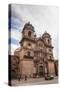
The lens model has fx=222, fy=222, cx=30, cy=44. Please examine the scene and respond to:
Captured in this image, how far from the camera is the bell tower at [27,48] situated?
1988 mm

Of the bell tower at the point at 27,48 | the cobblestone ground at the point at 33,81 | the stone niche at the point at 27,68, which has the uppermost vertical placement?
the bell tower at the point at 27,48

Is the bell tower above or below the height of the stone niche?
above

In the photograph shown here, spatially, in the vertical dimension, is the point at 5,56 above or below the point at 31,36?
below

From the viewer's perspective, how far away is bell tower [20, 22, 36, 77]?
199 cm

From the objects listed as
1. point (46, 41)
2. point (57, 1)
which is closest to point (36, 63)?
point (46, 41)

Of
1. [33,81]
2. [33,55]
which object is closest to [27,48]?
[33,55]

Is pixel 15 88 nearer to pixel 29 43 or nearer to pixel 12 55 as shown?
pixel 12 55

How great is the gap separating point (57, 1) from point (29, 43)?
19.1 inches

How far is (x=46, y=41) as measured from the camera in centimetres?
206

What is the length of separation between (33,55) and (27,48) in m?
0.09

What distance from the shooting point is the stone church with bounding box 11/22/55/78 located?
1.98 metres

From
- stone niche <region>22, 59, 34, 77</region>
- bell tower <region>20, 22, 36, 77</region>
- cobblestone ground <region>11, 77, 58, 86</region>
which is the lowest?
cobblestone ground <region>11, 77, 58, 86</region>

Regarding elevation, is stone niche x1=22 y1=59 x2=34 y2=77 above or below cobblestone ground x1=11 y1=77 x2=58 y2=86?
above

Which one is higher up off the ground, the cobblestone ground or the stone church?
the stone church
